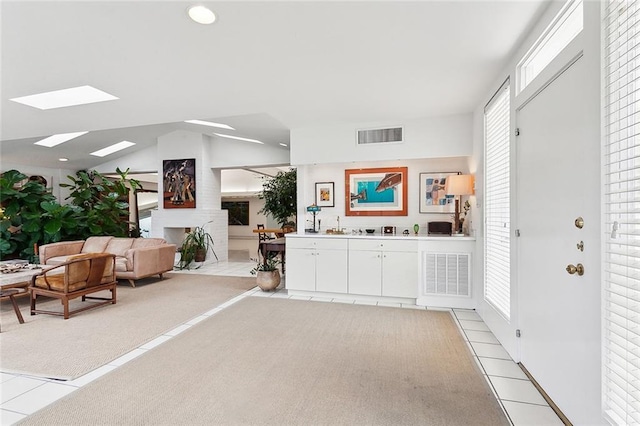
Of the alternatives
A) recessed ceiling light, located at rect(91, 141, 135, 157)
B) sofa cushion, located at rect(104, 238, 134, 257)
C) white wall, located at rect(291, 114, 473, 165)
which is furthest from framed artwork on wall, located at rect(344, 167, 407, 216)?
recessed ceiling light, located at rect(91, 141, 135, 157)

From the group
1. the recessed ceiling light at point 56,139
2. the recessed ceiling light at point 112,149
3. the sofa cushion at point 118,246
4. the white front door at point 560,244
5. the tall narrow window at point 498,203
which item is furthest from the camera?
the recessed ceiling light at point 112,149

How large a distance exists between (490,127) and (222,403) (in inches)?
140

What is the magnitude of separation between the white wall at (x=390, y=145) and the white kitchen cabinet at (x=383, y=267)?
126 cm

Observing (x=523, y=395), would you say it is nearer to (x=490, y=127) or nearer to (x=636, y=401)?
(x=636, y=401)

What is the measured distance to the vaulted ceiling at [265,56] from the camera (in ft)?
6.68

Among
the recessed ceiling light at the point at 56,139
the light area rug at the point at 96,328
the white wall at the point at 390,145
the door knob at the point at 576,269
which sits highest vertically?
the recessed ceiling light at the point at 56,139

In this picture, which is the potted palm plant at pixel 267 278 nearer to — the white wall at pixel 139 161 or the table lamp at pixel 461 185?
the table lamp at pixel 461 185

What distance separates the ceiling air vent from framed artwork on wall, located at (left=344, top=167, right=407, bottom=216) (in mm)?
560

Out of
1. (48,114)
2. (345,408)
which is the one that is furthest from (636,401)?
(48,114)

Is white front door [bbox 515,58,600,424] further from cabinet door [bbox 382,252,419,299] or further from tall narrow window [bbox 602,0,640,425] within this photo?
cabinet door [bbox 382,252,419,299]

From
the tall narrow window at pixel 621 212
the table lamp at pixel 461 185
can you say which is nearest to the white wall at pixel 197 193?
the table lamp at pixel 461 185

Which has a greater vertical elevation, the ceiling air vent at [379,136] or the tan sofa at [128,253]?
the ceiling air vent at [379,136]

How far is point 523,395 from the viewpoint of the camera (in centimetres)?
200

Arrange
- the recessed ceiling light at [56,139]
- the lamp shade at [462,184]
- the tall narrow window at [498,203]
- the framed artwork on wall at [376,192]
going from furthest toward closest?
the recessed ceiling light at [56,139], the framed artwork on wall at [376,192], the lamp shade at [462,184], the tall narrow window at [498,203]
